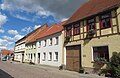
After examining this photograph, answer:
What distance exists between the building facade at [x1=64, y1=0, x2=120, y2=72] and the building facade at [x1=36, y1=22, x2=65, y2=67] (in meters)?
1.75

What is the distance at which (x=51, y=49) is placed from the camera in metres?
Result: 26.7

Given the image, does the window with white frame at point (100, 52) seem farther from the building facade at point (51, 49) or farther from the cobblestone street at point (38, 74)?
the building facade at point (51, 49)

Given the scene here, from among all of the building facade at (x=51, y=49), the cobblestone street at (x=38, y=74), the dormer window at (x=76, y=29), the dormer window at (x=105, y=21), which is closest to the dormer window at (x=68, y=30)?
the dormer window at (x=76, y=29)

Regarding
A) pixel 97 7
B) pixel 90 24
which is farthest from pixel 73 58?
pixel 97 7

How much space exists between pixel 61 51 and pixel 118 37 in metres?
10.5

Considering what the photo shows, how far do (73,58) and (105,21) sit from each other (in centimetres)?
710

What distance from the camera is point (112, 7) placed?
15234mm

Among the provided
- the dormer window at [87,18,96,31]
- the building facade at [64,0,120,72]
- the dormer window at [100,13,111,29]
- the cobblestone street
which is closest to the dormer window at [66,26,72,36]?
the building facade at [64,0,120,72]

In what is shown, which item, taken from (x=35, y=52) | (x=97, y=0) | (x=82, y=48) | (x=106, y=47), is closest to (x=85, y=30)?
(x=82, y=48)

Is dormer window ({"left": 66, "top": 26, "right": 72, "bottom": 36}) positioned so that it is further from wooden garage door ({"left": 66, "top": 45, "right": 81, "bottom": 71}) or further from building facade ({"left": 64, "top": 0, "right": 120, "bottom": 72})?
wooden garage door ({"left": 66, "top": 45, "right": 81, "bottom": 71})

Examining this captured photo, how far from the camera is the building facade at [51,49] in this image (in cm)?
2375

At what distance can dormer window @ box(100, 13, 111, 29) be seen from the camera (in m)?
15.8

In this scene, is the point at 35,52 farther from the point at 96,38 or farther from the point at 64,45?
the point at 96,38

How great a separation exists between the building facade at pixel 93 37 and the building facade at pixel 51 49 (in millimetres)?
1749
